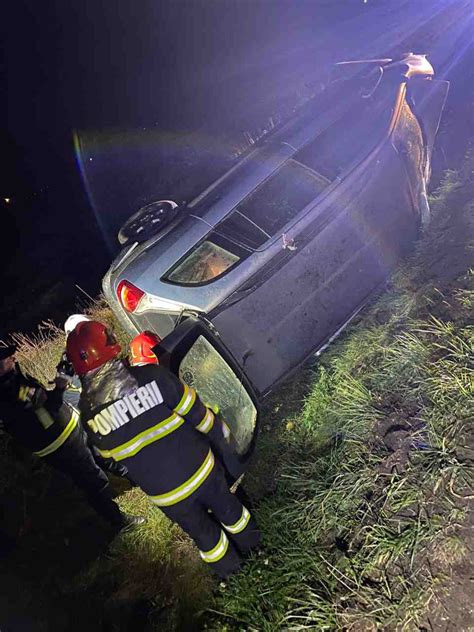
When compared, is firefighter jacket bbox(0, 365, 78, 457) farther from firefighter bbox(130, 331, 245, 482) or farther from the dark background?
the dark background

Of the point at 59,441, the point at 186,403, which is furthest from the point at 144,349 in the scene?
the point at 59,441

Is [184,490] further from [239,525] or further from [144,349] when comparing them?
[144,349]

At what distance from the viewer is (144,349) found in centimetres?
300

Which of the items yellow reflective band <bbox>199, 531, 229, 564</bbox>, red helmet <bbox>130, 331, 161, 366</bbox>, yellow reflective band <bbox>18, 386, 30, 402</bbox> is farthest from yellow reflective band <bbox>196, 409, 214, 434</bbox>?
yellow reflective band <bbox>18, 386, 30, 402</bbox>

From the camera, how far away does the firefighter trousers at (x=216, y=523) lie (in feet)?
8.66

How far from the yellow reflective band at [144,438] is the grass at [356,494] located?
34.9 inches

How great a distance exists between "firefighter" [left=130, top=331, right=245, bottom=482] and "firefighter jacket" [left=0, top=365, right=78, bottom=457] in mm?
776

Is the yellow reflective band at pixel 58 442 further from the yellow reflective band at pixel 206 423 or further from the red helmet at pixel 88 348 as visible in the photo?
the yellow reflective band at pixel 206 423

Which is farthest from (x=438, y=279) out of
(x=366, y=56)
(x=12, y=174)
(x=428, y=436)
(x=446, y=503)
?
(x=12, y=174)

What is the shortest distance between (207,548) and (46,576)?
1316mm

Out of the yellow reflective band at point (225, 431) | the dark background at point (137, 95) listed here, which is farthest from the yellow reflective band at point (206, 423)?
the dark background at point (137, 95)

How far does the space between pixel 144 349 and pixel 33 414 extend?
3.13 feet

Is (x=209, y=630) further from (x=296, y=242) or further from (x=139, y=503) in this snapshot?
(x=296, y=242)

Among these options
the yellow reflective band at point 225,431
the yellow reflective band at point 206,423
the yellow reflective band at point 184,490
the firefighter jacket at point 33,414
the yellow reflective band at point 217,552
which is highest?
the firefighter jacket at point 33,414
